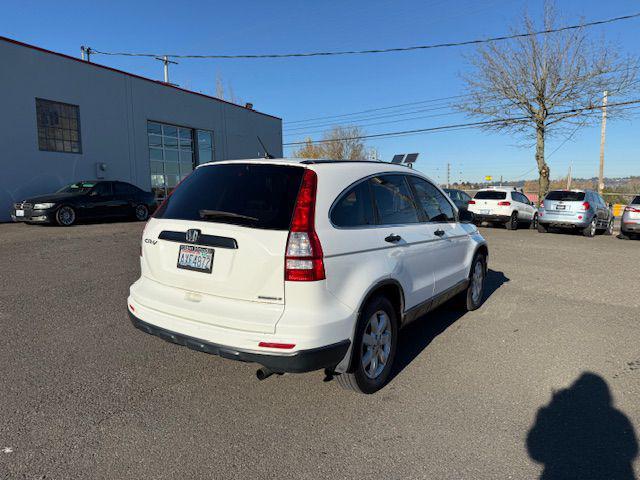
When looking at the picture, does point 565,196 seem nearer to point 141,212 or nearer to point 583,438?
point 583,438

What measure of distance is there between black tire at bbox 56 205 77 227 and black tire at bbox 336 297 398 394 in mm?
13007

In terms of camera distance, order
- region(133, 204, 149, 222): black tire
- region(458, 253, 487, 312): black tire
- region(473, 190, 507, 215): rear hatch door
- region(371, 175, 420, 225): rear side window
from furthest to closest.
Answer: region(473, 190, 507, 215): rear hatch door < region(133, 204, 149, 222): black tire < region(458, 253, 487, 312): black tire < region(371, 175, 420, 225): rear side window

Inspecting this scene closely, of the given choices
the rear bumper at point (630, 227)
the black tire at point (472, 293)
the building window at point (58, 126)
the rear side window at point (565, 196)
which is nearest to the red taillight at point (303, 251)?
the black tire at point (472, 293)

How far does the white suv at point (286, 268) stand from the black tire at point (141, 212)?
13.6 metres

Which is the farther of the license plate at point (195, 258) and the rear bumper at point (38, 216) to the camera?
the rear bumper at point (38, 216)

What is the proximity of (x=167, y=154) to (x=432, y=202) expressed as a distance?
21.1 meters

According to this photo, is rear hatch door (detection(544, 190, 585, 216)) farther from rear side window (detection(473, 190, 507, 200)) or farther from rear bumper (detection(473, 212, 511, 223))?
rear side window (detection(473, 190, 507, 200))

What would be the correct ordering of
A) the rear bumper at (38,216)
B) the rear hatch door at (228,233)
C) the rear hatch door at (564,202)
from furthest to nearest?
the rear hatch door at (564,202) < the rear bumper at (38,216) < the rear hatch door at (228,233)

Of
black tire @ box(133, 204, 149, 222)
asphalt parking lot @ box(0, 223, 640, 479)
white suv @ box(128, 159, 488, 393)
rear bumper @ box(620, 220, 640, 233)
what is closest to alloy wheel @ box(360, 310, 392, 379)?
white suv @ box(128, 159, 488, 393)

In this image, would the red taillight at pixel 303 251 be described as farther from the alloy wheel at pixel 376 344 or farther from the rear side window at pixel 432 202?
the rear side window at pixel 432 202

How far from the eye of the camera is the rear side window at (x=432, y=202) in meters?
4.43

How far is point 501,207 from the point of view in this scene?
1691 cm

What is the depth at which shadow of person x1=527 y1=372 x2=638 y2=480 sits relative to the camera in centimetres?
254

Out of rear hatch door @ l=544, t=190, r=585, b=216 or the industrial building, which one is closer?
rear hatch door @ l=544, t=190, r=585, b=216
